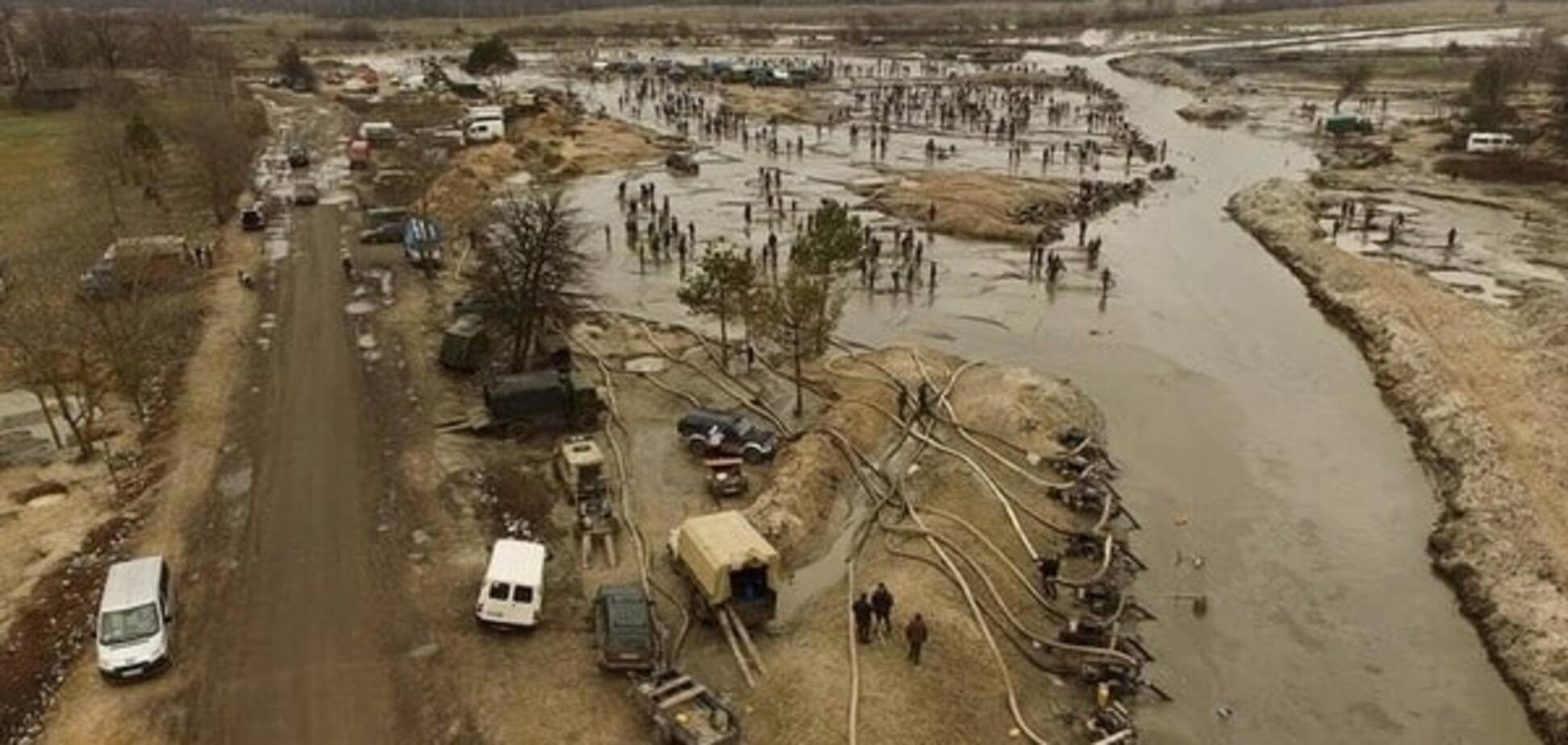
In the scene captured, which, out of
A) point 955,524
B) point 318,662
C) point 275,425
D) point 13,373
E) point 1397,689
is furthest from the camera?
point 13,373

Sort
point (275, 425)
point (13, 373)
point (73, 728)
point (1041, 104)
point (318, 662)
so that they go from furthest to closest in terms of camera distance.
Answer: point (1041, 104) → point (13, 373) → point (275, 425) → point (318, 662) → point (73, 728)

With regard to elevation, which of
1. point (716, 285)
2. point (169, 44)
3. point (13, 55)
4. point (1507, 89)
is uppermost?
point (169, 44)

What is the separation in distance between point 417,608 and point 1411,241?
192ft

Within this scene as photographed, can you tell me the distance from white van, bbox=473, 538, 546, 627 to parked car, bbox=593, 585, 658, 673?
1579mm

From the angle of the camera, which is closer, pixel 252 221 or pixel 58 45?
pixel 252 221

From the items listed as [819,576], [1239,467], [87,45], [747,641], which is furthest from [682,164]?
[87,45]

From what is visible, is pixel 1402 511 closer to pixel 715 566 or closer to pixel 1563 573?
pixel 1563 573

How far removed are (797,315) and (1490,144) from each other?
70508 millimetres

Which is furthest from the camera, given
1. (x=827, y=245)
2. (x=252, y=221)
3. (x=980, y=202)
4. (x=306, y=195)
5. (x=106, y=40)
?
(x=106, y=40)

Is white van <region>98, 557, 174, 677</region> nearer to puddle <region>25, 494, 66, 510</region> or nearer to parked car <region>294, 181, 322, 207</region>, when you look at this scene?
puddle <region>25, 494, 66, 510</region>

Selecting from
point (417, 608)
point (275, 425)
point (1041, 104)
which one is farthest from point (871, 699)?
point (1041, 104)

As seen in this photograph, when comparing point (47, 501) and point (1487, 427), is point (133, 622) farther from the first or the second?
point (1487, 427)

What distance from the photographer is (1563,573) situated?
98.3 ft

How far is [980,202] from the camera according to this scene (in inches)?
2825
